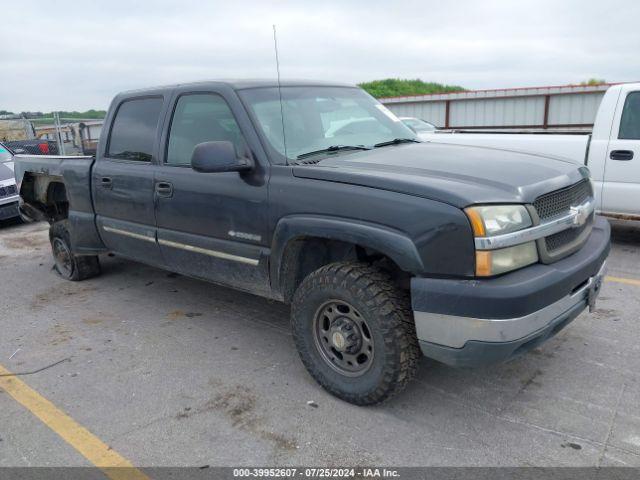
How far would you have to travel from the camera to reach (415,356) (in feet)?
9.95

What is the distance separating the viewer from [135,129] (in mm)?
4754

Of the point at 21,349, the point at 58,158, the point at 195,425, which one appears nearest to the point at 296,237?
the point at 195,425

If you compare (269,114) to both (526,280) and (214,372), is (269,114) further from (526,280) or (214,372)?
(526,280)

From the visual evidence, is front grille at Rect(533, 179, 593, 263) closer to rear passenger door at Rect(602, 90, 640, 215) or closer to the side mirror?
the side mirror

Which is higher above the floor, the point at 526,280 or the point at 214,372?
the point at 526,280

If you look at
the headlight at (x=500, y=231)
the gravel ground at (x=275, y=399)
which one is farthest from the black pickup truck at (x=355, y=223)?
the gravel ground at (x=275, y=399)

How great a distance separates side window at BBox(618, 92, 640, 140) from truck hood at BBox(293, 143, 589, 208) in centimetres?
317

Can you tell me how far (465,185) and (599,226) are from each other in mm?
1444

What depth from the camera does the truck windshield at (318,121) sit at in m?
3.68

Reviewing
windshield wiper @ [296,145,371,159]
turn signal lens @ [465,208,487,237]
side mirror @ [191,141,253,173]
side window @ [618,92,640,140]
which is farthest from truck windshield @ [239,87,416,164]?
side window @ [618,92,640,140]

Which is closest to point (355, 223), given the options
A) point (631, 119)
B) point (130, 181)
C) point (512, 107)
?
point (130, 181)

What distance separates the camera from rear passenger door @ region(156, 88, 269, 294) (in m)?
3.62

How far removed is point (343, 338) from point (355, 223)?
0.68m

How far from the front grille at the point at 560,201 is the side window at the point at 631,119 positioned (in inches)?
132
